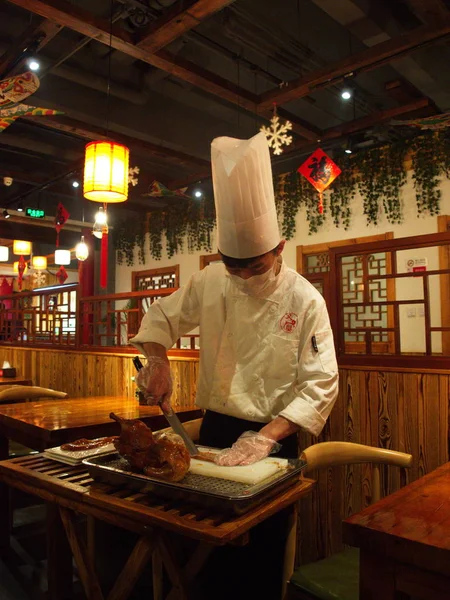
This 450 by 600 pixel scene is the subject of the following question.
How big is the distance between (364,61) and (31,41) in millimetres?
2942

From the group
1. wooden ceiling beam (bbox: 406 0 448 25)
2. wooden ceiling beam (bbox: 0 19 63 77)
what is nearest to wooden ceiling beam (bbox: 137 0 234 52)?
wooden ceiling beam (bbox: 0 19 63 77)

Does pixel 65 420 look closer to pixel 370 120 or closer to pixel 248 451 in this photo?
pixel 248 451

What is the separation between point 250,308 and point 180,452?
0.95 meters

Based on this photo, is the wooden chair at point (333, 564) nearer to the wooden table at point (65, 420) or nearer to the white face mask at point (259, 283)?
the white face mask at point (259, 283)

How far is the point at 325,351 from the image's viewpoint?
2117 millimetres

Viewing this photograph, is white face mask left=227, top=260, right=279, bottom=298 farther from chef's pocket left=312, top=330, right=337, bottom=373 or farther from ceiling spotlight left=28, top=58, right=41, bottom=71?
ceiling spotlight left=28, top=58, right=41, bottom=71

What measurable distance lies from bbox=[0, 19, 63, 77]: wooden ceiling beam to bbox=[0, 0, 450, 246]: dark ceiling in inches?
0.5

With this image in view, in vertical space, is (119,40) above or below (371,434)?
above

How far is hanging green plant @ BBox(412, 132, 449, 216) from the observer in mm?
6203

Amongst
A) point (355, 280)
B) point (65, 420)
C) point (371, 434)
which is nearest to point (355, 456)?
point (371, 434)

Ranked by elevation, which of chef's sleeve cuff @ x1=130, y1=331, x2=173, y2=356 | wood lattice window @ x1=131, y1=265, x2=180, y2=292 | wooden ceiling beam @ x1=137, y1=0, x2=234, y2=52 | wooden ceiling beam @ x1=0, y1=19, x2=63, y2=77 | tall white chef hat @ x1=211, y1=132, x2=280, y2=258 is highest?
wooden ceiling beam @ x1=0, y1=19, x2=63, y2=77

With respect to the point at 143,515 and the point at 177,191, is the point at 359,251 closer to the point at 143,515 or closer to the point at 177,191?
the point at 143,515

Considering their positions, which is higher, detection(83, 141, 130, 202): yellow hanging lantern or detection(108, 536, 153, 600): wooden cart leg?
detection(83, 141, 130, 202): yellow hanging lantern

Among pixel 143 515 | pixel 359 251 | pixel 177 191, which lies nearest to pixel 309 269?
pixel 177 191
